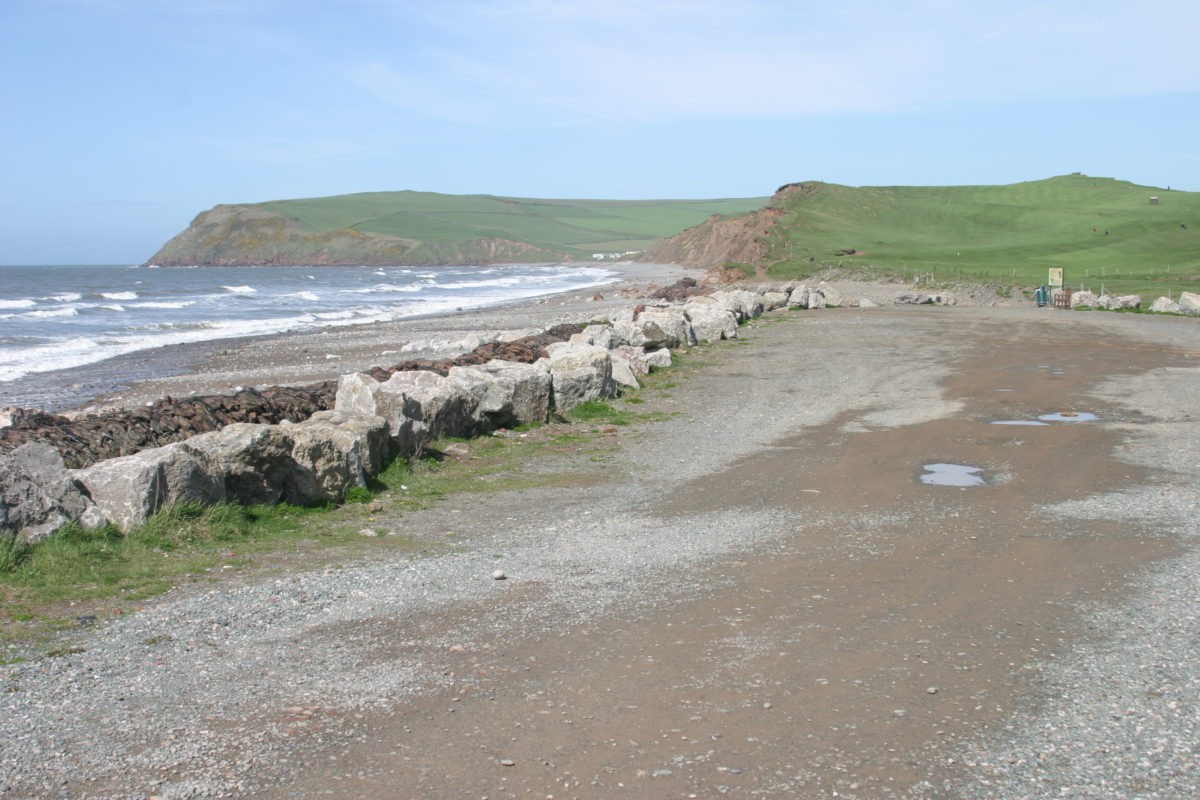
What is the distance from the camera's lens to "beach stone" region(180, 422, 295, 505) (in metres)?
9.68

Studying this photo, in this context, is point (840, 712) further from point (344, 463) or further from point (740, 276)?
point (740, 276)

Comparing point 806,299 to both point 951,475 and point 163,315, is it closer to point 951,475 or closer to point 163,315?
point 163,315

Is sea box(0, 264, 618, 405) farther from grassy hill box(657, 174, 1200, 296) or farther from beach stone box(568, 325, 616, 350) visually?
grassy hill box(657, 174, 1200, 296)

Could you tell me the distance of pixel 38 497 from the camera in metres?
8.16

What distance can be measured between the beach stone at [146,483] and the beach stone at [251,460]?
1.04ft

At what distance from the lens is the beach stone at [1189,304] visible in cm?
3603

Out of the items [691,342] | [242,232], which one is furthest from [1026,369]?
[242,232]

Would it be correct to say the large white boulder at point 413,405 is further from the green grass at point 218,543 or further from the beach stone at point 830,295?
the beach stone at point 830,295

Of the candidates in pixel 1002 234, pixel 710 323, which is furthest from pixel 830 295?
pixel 1002 234

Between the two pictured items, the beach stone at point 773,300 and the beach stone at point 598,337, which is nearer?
the beach stone at point 598,337

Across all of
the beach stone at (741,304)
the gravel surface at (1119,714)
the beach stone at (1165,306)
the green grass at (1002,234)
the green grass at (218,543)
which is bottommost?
the gravel surface at (1119,714)

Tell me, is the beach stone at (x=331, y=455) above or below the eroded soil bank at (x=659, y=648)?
above

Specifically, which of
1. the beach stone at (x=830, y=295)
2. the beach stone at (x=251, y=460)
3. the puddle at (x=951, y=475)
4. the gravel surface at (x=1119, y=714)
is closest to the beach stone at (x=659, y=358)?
the puddle at (x=951, y=475)

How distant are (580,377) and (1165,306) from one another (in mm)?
29735
